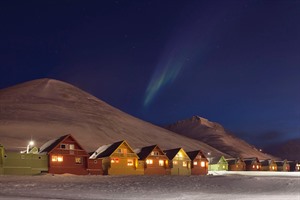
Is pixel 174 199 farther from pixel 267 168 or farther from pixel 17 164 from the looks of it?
pixel 267 168

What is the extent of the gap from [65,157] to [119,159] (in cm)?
1340

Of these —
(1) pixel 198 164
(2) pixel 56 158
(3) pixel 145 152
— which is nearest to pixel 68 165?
(2) pixel 56 158

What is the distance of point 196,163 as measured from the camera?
107 metres

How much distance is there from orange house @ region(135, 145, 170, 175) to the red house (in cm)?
1712

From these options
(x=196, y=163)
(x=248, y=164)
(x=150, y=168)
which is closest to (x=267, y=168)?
(x=248, y=164)

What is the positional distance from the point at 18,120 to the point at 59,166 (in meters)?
121

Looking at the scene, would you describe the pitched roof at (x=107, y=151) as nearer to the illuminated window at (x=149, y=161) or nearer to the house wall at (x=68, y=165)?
the house wall at (x=68, y=165)

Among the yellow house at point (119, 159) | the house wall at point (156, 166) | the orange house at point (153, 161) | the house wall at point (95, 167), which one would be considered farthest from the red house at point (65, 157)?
the house wall at point (156, 166)

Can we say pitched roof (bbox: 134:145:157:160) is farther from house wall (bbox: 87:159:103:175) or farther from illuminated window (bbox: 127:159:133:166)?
house wall (bbox: 87:159:103:175)

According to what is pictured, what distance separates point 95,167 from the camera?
87.3m

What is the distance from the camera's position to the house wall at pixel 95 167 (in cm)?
8544

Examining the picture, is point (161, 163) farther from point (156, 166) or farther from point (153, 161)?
point (153, 161)

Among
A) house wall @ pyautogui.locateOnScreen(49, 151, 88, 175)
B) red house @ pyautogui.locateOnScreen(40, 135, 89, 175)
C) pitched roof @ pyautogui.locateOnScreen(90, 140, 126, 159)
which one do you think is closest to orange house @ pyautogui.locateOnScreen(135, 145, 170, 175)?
pitched roof @ pyautogui.locateOnScreen(90, 140, 126, 159)

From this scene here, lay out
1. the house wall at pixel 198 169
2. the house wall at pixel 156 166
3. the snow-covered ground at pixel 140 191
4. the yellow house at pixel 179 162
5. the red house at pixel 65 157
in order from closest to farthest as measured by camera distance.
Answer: the snow-covered ground at pixel 140 191 → the red house at pixel 65 157 → the house wall at pixel 156 166 → the yellow house at pixel 179 162 → the house wall at pixel 198 169
